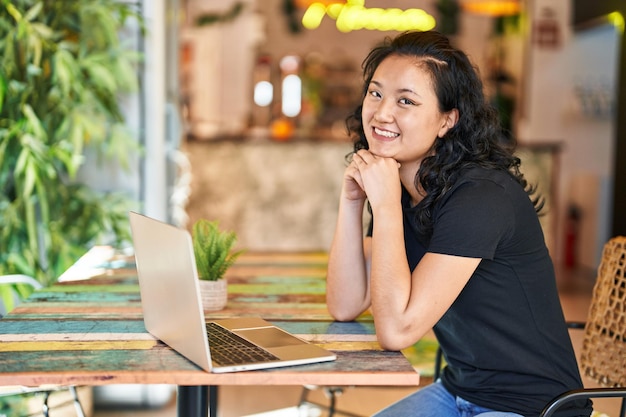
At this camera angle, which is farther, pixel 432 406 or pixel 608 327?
pixel 608 327

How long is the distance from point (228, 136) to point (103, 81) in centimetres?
314

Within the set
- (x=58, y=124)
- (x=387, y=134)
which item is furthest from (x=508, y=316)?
(x=58, y=124)

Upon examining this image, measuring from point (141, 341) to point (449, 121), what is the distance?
875 mm

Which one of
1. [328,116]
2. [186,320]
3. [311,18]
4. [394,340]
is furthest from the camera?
[328,116]

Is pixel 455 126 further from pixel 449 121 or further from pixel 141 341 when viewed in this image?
pixel 141 341

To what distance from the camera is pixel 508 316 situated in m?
1.79

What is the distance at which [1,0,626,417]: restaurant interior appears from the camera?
152 inches

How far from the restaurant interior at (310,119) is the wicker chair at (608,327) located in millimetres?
1636

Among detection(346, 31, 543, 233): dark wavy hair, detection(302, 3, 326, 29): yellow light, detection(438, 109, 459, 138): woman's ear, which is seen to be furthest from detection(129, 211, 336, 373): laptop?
detection(302, 3, 326, 29): yellow light

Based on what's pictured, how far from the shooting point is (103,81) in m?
3.41

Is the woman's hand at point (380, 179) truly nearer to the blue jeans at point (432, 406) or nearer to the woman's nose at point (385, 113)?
the woman's nose at point (385, 113)

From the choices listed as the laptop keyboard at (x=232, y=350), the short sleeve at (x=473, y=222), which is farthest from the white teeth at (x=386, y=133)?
the laptop keyboard at (x=232, y=350)

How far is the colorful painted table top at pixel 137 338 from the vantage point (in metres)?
Answer: 1.44

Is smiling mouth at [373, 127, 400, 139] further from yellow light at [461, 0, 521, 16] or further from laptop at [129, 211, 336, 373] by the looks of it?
yellow light at [461, 0, 521, 16]
